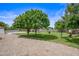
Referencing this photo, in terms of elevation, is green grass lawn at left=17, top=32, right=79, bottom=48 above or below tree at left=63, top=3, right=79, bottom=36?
below

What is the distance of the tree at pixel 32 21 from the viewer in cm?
370

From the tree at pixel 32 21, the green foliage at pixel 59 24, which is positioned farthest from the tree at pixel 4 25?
the green foliage at pixel 59 24

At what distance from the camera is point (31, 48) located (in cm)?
363

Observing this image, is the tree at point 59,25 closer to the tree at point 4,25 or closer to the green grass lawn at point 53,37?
the green grass lawn at point 53,37

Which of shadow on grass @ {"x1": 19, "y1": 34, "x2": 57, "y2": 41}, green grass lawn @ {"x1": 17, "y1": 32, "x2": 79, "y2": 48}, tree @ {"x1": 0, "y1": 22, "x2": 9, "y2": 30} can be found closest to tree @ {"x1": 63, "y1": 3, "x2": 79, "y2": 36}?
green grass lawn @ {"x1": 17, "y1": 32, "x2": 79, "y2": 48}

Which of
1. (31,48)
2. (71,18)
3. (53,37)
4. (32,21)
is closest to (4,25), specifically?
(32,21)

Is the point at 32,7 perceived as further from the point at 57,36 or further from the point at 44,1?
the point at 57,36

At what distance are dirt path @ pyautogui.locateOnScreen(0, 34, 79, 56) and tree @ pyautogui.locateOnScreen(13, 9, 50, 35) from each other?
0.22 m

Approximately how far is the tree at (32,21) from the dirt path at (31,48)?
0.22 meters

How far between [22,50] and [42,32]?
1.41 ft

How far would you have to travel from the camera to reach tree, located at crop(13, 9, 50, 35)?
12.1 ft

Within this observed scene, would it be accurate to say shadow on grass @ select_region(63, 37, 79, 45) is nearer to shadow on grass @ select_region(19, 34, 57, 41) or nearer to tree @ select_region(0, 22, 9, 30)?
shadow on grass @ select_region(19, 34, 57, 41)

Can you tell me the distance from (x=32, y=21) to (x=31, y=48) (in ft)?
1.42

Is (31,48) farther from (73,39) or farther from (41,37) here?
(73,39)
